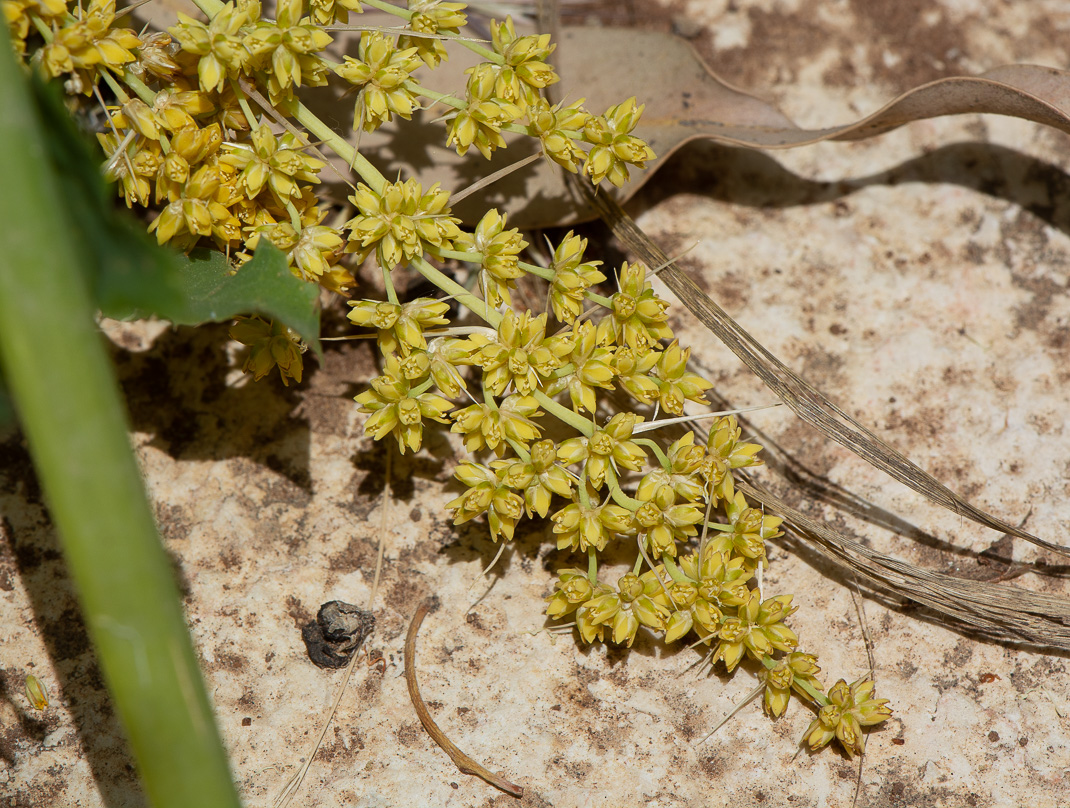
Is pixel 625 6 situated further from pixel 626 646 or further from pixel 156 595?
pixel 156 595

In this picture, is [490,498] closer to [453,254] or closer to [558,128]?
[453,254]

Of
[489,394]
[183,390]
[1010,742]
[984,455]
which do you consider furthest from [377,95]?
[1010,742]

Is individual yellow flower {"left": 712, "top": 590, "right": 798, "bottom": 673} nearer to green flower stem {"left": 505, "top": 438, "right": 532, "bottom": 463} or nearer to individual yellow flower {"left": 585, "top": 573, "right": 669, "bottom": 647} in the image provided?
individual yellow flower {"left": 585, "top": 573, "right": 669, "bottom": 647}

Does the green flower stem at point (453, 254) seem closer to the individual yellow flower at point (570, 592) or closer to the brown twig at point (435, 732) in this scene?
the individual yellow flower at point (570, 592)

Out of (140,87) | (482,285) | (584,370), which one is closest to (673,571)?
(584,370)

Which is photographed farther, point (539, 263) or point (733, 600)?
point (539, 263)

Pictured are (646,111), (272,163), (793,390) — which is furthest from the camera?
(646,111)

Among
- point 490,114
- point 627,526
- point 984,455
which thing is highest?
point 490,114
